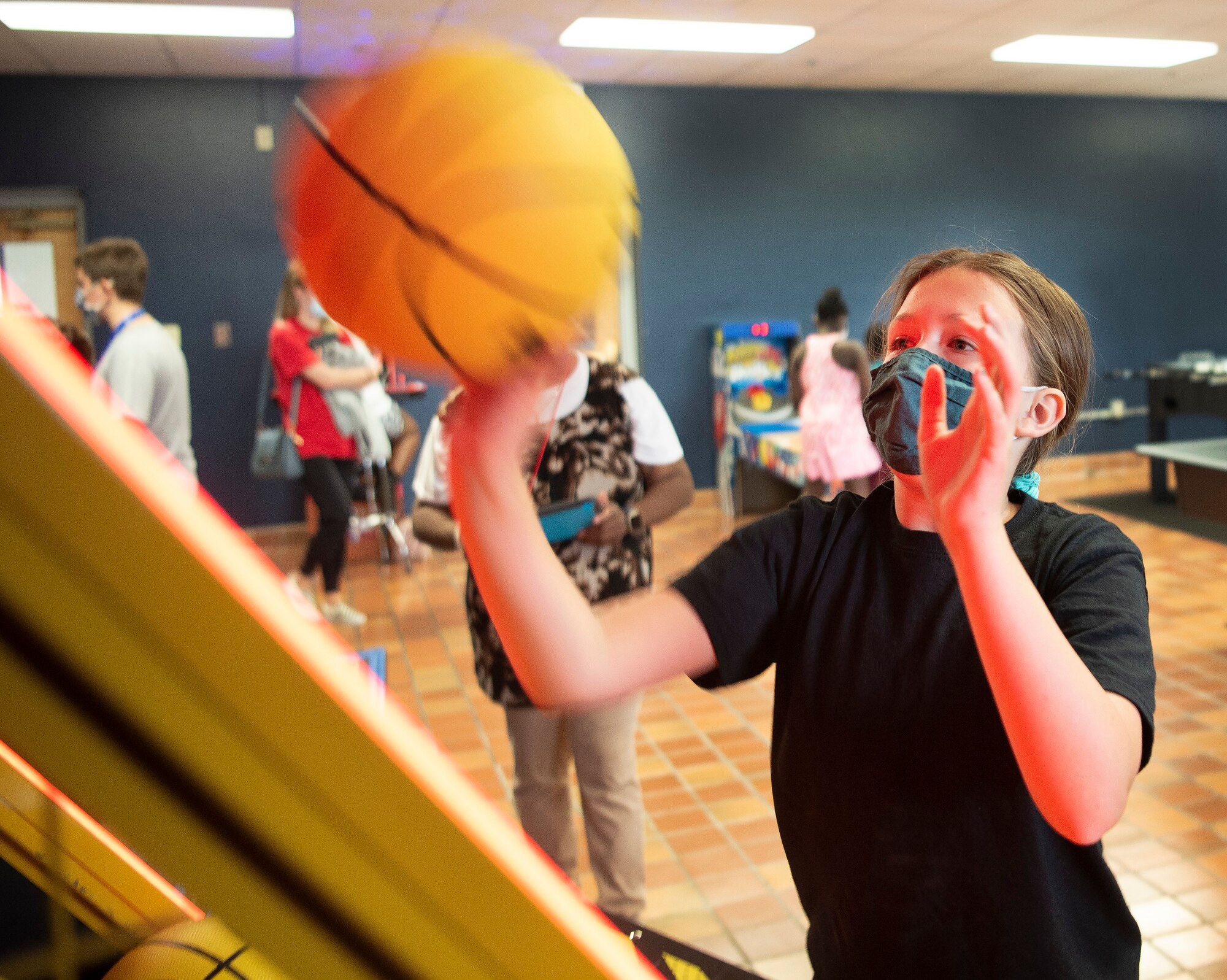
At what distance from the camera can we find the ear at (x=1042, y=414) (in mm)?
1064

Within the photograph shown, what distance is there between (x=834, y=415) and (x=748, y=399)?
247 cm

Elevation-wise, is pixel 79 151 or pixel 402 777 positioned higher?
pixel 79 151

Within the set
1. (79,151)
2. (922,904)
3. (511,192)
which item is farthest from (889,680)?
(79,151)

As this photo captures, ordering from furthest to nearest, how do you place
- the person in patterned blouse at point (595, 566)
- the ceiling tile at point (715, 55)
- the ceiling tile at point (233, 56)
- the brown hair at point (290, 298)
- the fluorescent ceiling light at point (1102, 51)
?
the fluorescent ceiling light at point (1102, 51) < the ceiling tile at point (233, 56) < the ceiling tile at point (715, 55) < the brown hair at point (290, 298) < the person in patterned blouse at point (595, 566)

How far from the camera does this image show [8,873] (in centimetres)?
137

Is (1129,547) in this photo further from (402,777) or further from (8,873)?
(8,873)

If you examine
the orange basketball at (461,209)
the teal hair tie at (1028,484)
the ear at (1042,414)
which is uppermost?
the orange basketball at (461,209)

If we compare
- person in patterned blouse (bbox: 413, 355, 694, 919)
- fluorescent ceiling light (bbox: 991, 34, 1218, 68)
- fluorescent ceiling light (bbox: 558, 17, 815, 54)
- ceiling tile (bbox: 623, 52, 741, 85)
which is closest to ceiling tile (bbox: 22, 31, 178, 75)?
fluorescent ceiling light (bbox: 558, 17, 815, 54)

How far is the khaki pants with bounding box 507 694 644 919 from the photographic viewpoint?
2.20 metres

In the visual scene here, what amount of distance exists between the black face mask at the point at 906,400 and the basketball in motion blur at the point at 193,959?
2.69 ft

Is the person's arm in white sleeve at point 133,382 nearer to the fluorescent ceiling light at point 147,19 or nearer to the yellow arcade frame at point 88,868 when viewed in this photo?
the yellow arcade frame at point 88,868

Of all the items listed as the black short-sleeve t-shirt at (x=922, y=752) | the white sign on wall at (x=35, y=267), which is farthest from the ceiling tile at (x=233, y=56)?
the black short-sleeve t-shirt at (x=922, y=752)

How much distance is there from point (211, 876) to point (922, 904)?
32.6 inches

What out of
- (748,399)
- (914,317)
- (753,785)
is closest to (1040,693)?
(914,317)
